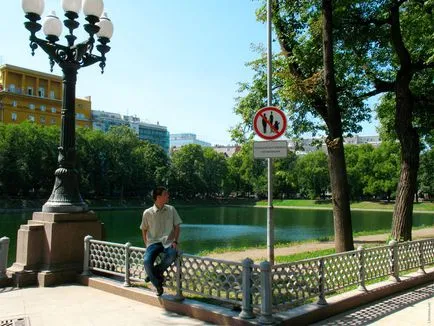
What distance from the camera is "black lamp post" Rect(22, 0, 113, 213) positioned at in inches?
323

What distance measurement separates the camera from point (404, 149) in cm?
1156

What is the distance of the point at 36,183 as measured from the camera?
59.2m

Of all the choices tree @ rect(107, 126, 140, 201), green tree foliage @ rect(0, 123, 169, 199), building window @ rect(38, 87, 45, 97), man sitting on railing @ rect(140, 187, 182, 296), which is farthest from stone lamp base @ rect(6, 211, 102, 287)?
building window @ rect(38, 87, 45, 97)

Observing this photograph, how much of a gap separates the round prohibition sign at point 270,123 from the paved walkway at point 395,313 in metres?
2.85

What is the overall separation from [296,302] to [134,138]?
241 feet

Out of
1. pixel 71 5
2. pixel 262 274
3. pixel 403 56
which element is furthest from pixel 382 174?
pixel 262 274

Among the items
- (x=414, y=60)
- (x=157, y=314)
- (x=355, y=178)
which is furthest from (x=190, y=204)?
(x=157, y=314)

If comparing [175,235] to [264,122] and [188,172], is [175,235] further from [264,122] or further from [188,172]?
[188,172]

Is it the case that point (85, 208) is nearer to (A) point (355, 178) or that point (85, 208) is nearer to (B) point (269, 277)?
(B) point (269, 277)

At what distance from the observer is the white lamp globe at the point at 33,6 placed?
8109mm

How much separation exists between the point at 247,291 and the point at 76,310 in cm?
252

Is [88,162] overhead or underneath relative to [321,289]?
overhead

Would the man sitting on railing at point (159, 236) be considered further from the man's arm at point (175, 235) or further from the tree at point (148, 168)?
the tree at point (148, 168)

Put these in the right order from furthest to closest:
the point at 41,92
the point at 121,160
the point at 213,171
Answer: the point at 213,171 → the point at 41,92 → the point at 121,160
